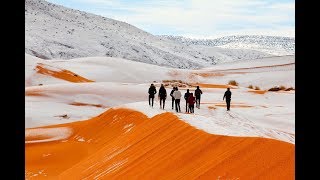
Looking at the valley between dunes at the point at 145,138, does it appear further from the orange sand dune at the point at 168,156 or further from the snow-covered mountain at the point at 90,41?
the snow-covered mountain at the point at 90,41

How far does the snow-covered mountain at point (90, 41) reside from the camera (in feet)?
358

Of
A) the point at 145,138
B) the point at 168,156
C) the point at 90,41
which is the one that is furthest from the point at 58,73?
the point at 90,41

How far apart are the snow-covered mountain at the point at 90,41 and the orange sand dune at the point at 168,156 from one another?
84.1 m

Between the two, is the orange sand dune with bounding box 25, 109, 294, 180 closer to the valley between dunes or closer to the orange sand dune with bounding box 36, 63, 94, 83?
the valley between dunes

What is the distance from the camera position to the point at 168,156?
10156 mm

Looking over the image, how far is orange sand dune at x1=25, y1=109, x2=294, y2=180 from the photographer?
805 cm

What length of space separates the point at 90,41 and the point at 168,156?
113914 millimetres

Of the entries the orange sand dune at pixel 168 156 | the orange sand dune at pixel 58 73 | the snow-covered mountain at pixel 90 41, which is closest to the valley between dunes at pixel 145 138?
the orange sand dune at pixel 168 156

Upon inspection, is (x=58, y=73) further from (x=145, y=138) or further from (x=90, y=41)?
(x=90, y=41)

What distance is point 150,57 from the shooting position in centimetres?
12362

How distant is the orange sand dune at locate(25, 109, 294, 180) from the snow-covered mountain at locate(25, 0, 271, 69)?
84.1m

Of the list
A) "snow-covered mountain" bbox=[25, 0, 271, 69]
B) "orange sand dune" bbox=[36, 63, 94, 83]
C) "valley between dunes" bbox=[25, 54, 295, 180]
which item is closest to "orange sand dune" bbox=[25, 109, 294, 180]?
"valley between dunes" bbox=[25, 54, 295, 180]
